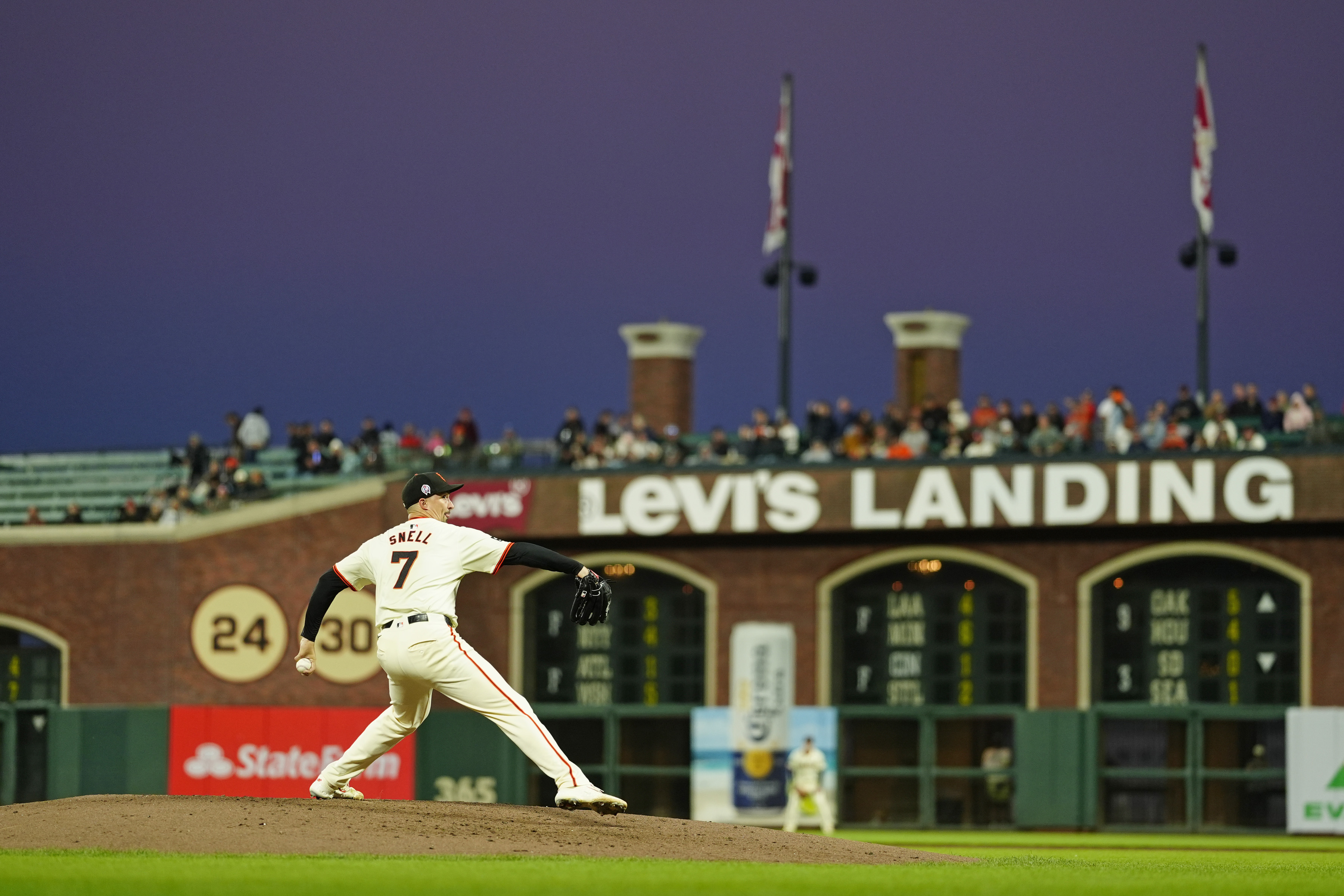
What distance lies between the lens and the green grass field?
415 inches

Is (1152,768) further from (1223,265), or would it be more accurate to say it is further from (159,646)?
(159,646)

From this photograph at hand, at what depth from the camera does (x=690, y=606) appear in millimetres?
33125

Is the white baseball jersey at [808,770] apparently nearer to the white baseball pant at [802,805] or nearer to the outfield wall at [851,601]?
the white baseball pant at [802,805]

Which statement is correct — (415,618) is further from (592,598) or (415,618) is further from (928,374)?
(928,374)

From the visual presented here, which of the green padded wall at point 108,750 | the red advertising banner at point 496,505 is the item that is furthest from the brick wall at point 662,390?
the green padded wall at point 108,750

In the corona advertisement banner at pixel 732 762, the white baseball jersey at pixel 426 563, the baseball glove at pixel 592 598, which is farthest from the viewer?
the corona advertisement banner at pixel 732 762

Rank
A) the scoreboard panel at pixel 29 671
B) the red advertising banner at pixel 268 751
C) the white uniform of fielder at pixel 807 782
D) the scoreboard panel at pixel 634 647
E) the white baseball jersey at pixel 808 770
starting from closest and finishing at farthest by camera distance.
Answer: the white uniform of fielder at pixel 807 782 < the white baseball jersey at pixel 808 770 < the scoreboard panel at pixel 634 647 < the red advertising banner at pixel 268 751 < the scoreboard panel at pixel 29 671

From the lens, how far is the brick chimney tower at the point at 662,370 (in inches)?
1586

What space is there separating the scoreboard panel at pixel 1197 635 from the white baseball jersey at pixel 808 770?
4587mm

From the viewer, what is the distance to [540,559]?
12492 millimetres

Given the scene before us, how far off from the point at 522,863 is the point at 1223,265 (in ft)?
82.0

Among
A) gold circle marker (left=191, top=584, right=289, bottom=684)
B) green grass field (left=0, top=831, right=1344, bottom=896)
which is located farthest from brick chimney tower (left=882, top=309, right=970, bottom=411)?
green grass field (left=0, top=831, right=1344, bottom=896)

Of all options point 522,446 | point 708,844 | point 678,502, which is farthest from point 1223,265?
point 708,844

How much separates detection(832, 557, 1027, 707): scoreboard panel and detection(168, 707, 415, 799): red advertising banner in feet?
25.0
